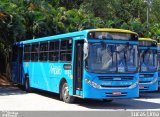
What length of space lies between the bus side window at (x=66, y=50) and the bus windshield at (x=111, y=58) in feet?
5.17

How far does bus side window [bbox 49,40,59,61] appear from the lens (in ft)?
57.4

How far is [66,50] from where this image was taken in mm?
16516

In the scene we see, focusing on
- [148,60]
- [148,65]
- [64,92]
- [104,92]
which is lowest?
[64,92]

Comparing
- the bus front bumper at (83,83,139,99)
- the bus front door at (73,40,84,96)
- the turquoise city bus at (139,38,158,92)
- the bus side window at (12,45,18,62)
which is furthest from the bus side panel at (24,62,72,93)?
the turquoise city bus at (139,38,158,92)

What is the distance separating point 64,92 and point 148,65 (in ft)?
16.7

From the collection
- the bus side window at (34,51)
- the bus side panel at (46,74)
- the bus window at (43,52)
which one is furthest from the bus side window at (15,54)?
the bus window at (43,52)

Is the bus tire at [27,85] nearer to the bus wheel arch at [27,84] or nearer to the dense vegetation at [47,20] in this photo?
the bus wheel arch at [27,84]

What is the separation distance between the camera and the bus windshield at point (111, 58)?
14711mm

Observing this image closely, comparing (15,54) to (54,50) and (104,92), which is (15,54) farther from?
(104,92)

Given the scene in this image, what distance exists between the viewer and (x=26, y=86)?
22.7 m

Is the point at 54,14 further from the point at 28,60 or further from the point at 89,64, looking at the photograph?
the point at 89,64

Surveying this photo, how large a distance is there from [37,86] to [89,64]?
6.47 metres

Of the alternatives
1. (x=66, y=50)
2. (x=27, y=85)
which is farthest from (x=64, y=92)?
(x=27, y=85)

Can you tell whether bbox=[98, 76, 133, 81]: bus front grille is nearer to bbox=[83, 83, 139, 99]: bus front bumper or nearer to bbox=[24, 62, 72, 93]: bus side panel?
bbox=[83, 83, 139, 99]: bus front bumper
